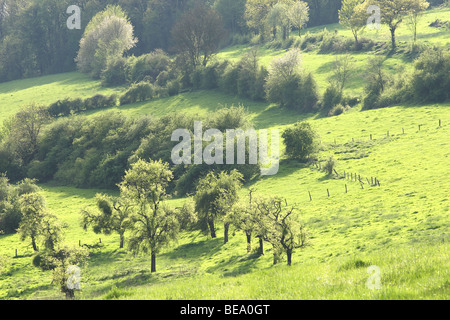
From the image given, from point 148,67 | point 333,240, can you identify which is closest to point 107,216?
point 333,240

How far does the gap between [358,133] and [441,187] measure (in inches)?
1215

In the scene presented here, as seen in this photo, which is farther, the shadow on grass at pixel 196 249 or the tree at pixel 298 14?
the tree at pixel 298 14

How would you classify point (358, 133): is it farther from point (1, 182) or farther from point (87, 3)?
point (87, 3)

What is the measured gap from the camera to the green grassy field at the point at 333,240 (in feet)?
50.5

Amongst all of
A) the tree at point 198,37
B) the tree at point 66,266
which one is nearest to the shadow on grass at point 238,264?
the tree at point 66,266

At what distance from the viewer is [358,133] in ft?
255

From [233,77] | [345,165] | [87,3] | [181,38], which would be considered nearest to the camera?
[345,165]

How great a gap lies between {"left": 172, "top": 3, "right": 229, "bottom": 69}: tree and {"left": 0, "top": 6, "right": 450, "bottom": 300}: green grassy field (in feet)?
152

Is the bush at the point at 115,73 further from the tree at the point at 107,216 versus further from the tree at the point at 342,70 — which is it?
A: the tree at the point at 107,216

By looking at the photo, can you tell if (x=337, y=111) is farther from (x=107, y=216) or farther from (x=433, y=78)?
(x=107, y=216)

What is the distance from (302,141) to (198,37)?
74.1 m

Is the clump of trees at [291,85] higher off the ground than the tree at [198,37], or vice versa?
the tree at [198,37]

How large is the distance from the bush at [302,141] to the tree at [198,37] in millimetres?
64262
